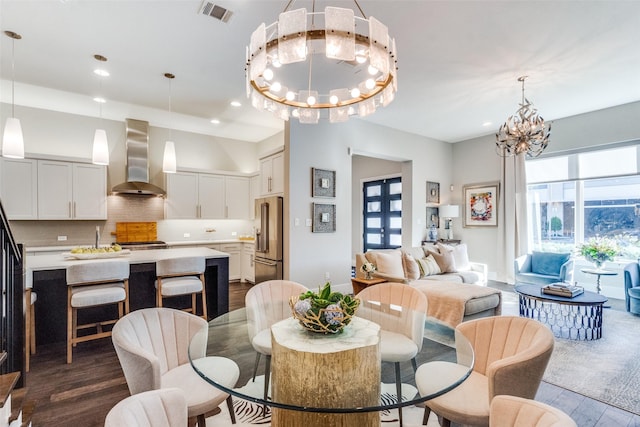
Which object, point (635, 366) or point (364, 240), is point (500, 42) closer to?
point (635, 366)

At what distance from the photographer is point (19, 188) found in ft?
15.6

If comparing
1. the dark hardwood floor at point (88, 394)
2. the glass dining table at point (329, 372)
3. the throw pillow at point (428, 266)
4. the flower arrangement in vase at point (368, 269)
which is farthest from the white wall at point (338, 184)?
the glass dining table at point (329, 372)

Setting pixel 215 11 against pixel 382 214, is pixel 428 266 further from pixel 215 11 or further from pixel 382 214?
pixel 215 11

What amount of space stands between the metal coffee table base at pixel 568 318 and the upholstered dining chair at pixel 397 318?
7.33ft

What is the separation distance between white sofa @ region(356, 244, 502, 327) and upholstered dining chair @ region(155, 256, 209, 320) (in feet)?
7.01

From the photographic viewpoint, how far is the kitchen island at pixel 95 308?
118 inches

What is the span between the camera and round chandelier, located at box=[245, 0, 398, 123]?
1574 millimetres

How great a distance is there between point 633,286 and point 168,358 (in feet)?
18.6

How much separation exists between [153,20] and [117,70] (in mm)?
1359

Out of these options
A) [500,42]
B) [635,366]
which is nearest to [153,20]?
[500,42]

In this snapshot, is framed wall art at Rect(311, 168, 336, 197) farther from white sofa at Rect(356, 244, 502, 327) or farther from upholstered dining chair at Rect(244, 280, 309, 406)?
→ upholstered dining chair at Rect(244, 280, 309, 406)

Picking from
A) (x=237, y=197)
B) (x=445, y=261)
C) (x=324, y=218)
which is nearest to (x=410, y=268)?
(x=445, y=261)

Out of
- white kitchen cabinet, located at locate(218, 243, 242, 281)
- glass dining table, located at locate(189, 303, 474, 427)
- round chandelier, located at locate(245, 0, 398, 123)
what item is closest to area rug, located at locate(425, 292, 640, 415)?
glass dining table, located at locate(189, 303, 474, 427)

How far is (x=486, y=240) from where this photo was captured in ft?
21.9
